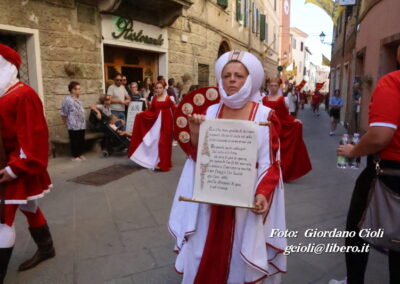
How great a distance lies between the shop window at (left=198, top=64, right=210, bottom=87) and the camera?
13927 millimetres

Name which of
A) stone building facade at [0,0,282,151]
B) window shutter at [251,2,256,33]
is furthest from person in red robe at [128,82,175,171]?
window shutter at [251,2,256,33]

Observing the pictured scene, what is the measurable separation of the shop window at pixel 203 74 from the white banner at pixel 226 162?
12214 mm

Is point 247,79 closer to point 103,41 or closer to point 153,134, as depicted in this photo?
point 153,134

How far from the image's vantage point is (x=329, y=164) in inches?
277

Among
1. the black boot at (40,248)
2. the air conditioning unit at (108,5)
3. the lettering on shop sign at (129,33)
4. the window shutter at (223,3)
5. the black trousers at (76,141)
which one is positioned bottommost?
the black boot at (40,248)

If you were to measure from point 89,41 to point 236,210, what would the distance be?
7.26 m

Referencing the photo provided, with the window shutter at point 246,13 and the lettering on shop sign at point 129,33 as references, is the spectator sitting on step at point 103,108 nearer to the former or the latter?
the lettering on shop sign at point 129,33

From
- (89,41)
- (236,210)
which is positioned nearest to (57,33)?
(89,41)

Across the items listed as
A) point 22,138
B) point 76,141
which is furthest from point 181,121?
point 76,141

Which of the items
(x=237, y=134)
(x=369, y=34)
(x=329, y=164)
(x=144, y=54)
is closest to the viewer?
(x=237, y=134)

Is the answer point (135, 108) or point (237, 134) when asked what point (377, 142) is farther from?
point (135, 108)

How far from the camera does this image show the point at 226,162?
1839 mm

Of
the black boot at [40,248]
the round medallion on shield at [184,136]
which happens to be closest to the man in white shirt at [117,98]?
the black boot at [40,248]

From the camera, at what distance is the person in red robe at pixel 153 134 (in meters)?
6.54
